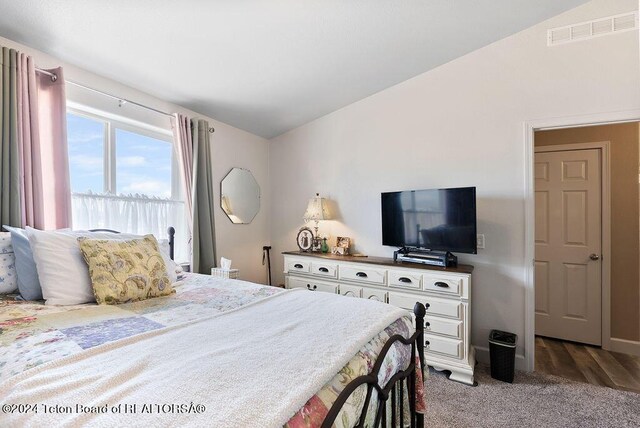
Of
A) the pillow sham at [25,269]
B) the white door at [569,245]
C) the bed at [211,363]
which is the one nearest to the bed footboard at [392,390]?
the bed at [211,363]

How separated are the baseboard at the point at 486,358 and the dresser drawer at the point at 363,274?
1.02m

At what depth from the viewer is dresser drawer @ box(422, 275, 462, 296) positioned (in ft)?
7.62

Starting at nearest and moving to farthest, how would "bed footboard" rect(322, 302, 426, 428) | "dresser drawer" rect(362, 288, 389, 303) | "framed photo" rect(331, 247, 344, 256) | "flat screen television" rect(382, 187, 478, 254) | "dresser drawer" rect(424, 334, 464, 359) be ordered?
"bed footboard" rect(322, 302, 426, 428), "dresser drawer" rect(424, 334, 464, 359), "flat screen television" rect(382, 187, 478, 254), "dresser drawer" rect(362, 288, 389, 303), "framed photo" rect(331, 247, 344, 256)

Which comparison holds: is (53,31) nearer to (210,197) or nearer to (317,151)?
(210,197)

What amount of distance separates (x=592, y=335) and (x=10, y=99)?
496 centimetres

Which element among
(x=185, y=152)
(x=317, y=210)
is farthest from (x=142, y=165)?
(x=317, y=210)

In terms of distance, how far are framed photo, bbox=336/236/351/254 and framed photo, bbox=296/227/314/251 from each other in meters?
0.32

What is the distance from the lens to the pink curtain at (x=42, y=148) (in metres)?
1.85

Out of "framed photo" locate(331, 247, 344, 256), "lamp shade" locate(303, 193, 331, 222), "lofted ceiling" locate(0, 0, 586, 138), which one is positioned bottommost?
"framed photo" locate(331, 247, 344, 256)

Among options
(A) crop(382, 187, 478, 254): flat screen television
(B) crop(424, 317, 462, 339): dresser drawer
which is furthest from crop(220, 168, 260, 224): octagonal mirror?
(B) crop(424, 317, 462, 339): dresser drawer

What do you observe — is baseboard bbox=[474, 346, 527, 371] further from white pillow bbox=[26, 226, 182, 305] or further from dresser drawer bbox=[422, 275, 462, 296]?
white pillow bbox=[26, 226, 182, 305]

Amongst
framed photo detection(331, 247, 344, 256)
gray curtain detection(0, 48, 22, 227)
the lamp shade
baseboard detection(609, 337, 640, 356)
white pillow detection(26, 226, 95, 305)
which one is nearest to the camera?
white pillow detection(26, 226, 95, 305)

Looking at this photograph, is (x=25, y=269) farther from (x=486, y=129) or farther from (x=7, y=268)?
(x=486, y=129)

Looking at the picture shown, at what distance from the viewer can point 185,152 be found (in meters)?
2.83
